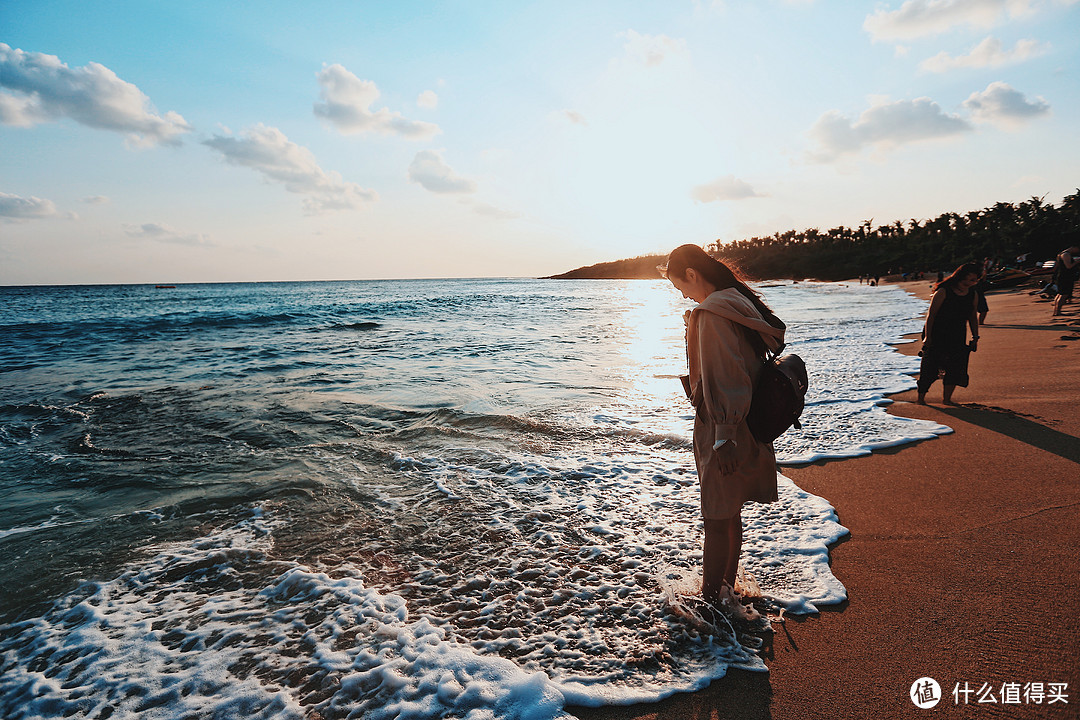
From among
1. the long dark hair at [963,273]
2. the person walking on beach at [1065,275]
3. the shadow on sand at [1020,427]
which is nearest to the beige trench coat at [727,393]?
the shadow on sand at [1020,427]

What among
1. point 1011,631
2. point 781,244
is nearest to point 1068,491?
point 1011,631

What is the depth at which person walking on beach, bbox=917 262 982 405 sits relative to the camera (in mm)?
6516

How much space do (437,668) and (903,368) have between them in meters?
10.4

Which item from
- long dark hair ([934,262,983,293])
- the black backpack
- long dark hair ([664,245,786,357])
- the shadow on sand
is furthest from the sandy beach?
long dark hair ([934,262,983,293])

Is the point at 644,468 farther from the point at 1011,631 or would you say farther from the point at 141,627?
the point at 141,627

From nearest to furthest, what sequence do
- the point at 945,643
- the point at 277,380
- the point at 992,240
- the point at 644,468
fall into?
the point at 945,643
the point at 644,468
the point at 277,380
the point at 992,240

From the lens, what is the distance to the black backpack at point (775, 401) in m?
2.37

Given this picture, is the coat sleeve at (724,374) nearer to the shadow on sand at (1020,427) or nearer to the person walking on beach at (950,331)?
the shadow on sand at (1020,427)

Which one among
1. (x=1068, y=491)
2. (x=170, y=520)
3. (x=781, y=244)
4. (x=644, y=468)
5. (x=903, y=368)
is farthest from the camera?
(x=781, y=244)

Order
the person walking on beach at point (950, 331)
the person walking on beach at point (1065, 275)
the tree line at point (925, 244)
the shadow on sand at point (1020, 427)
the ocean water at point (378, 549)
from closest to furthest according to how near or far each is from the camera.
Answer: the ocean water at point (378, 549), the shadow on sand at point (1020, 427), the person walking on beach at point (950, 331), the person walking on beach at point (1065, 275), the tree line at point (925, 244)

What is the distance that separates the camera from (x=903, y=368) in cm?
931

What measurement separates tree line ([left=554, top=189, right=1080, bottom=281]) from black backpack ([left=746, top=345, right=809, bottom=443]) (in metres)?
1.02

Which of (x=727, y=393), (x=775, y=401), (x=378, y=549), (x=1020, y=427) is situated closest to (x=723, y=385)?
(x=727, y=393)

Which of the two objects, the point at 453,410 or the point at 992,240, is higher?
the point at 992,240
